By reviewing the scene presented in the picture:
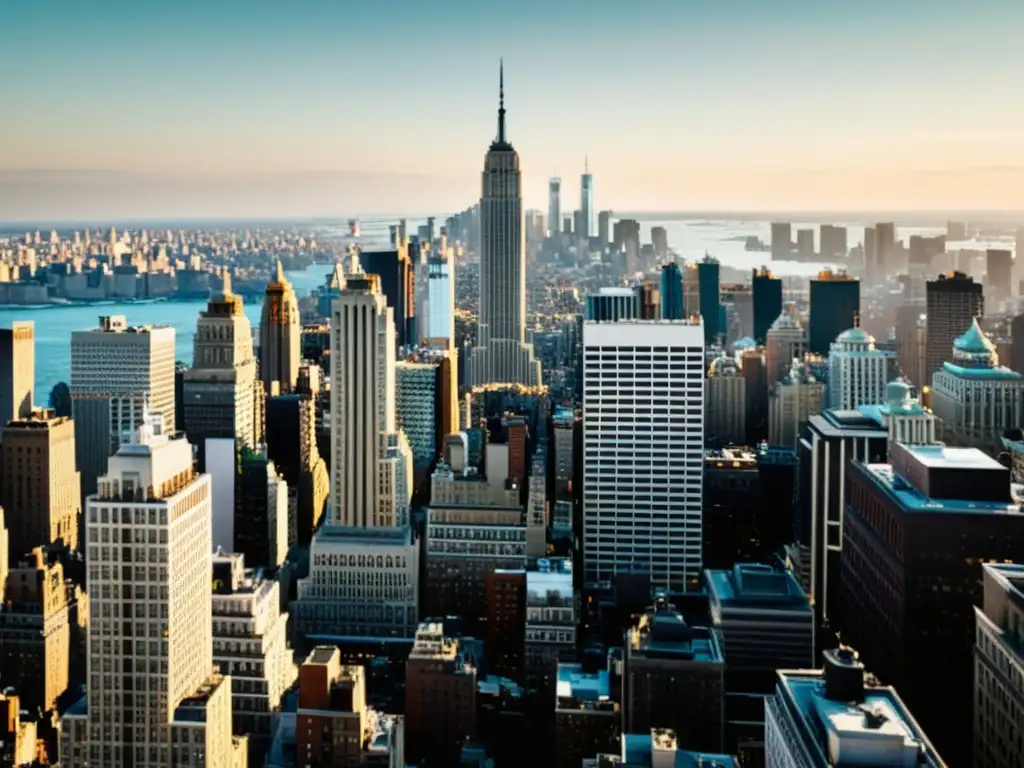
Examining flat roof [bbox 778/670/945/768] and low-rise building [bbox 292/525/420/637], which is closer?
flat roof [bbox 778/670/945/768]

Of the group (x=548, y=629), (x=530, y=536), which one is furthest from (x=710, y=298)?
(x=548, y=629)

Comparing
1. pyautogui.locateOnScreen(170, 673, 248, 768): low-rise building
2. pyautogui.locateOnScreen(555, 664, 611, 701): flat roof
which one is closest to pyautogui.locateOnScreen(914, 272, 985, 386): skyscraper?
pyautogui.locateOnScreen(555, 664, 611, 701): flat roof

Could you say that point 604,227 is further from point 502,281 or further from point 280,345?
point 502,281

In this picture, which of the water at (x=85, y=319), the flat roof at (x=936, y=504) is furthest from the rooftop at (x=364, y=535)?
the flat roof at (x=936, y=504)

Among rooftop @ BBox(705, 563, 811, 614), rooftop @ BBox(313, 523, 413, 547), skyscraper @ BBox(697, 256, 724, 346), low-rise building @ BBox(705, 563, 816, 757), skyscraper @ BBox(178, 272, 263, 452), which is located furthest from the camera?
skyscraper @ BBox(697, 256, 724, 346)

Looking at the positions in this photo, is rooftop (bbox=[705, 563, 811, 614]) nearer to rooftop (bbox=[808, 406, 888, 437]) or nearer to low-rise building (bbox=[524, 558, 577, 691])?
low-rise building (bbox=[524, 558, 577, 691])
